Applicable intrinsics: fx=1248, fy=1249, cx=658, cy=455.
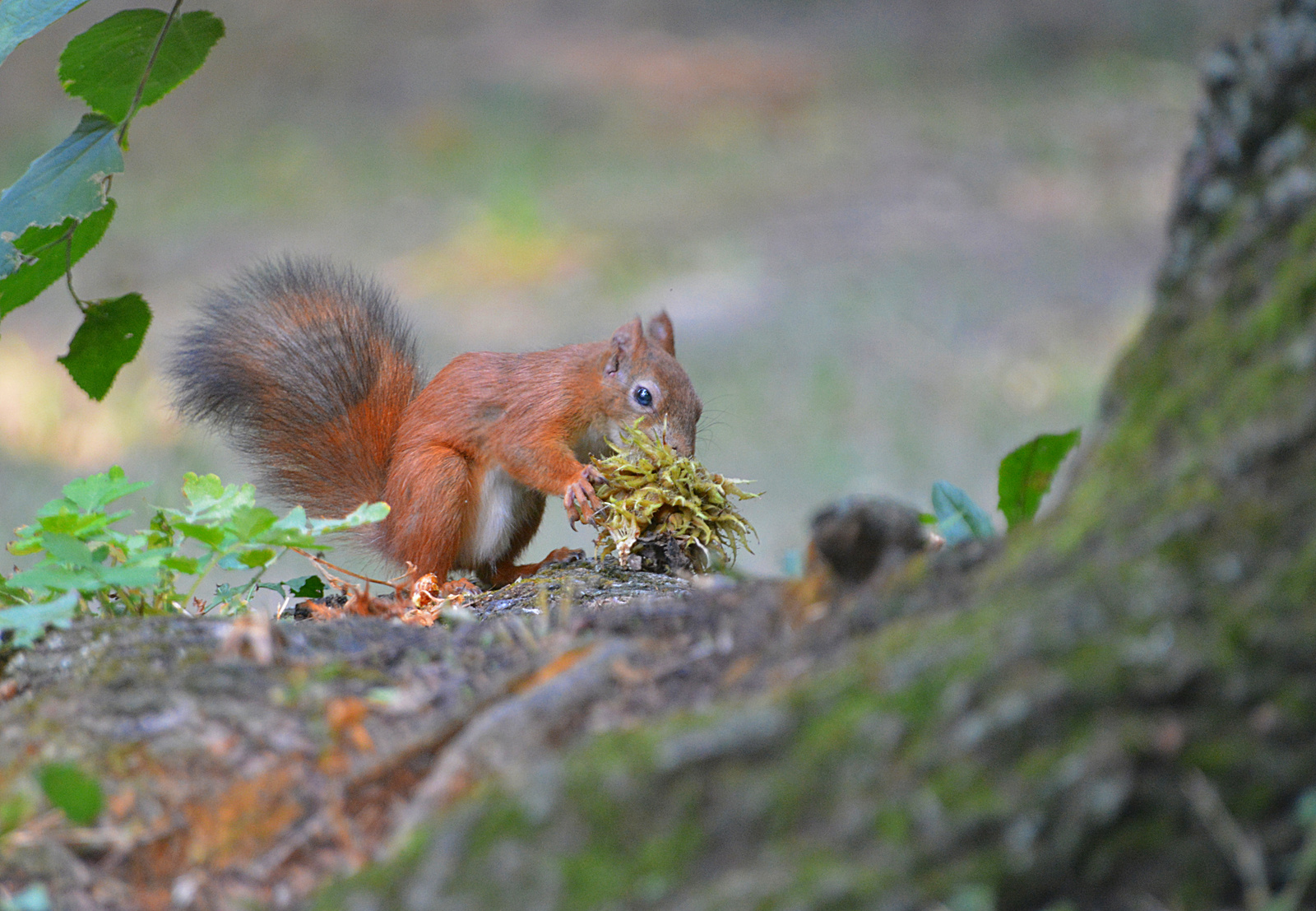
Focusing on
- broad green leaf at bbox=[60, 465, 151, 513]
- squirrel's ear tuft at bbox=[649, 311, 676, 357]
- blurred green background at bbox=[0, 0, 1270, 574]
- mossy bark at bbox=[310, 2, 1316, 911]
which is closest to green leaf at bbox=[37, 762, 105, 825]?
mossy bark at bbox=[310, 2, 1316, 911]

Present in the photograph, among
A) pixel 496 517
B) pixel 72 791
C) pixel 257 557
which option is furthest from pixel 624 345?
pixel 72 791

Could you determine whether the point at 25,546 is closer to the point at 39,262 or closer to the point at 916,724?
the point at 39,262

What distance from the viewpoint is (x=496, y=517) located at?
177cm

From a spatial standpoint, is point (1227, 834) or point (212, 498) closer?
point (1227, 834)

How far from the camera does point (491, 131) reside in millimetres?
6633

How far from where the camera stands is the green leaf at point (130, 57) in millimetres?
1045

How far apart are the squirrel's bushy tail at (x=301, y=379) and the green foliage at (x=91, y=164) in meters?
0.52

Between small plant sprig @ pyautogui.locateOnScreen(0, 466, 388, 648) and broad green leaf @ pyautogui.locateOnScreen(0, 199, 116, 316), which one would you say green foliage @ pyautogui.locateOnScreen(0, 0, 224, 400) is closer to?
broad green leaf @ pyautogui.locateOnScreen(0, 199, 116, 316)

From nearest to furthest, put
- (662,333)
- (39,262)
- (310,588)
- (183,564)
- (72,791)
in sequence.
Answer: (72,791)
(183,564)
(39,262)
(310,588)
(662,333)

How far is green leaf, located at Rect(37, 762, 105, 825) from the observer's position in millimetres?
625

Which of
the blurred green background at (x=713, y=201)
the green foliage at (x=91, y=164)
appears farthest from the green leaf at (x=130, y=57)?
the blurred green background at (x=713, y=201)

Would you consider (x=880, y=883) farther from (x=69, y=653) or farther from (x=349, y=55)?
(x=349, y=55)

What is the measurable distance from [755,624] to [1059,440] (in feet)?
1.16

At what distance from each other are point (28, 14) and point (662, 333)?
112cm
